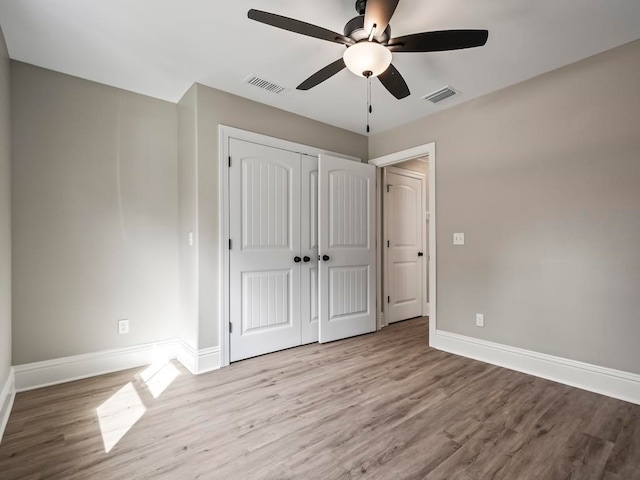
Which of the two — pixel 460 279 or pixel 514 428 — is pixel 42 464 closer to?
pixel 514 428

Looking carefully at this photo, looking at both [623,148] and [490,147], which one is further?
[490,147]

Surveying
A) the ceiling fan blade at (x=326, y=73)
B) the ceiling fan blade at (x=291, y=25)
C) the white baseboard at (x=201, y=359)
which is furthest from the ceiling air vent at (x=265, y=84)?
the white baseboard at (x=201, y=359)

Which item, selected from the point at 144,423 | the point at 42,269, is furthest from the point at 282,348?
the point at 42,269

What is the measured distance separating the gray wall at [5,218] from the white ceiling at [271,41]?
299mm

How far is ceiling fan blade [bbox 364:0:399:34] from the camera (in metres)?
1.43

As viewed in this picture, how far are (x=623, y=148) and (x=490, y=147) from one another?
3.02 ft

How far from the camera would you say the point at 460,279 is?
3107 millimetres

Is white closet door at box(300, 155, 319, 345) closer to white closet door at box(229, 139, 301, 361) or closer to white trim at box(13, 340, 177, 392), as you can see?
white closet door at box(229, 139, 301, 361)

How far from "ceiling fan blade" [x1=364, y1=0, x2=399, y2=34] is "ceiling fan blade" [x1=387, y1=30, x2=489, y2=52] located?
17 cm

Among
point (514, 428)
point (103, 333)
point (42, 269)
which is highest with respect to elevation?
point (42, 269)

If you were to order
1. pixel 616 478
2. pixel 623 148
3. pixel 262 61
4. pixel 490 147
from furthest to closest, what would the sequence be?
pixel 490 147
pixel 262 61
pixel 623 148
pixel 616 478

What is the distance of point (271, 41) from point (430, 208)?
2.20m

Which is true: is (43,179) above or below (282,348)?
above

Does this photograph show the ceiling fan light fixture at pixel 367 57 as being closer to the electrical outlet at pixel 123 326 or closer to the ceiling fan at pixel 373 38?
the ceiling fan at pixel 373 38
